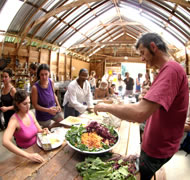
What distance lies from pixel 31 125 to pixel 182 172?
2.10m

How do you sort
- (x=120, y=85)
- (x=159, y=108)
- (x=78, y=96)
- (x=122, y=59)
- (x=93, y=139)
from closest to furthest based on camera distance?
(x=159, y=108) → (x=93, y=139) → (x=78, y=96) → (x=120, y=85) → (x=122, y=59)

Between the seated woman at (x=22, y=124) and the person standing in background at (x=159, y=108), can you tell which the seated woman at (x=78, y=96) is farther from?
the person standing in background at (x=159, y=108)

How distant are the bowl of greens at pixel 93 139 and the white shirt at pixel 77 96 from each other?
3.85 ft

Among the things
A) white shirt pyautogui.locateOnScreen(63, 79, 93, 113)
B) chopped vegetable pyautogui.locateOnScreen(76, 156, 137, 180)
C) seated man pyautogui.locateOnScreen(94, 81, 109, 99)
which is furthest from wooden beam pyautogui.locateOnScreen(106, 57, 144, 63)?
chopped vegetable pyautogui.locateOnScreen(76, 156, 137, 180)

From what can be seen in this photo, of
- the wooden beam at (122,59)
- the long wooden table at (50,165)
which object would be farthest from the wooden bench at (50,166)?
the wooden beam at (122,59)

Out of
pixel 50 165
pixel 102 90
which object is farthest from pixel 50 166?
pixel 102 90

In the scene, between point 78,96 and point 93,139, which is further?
point 78,96

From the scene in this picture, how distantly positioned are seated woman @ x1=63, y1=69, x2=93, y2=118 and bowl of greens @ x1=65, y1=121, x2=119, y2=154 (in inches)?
46.8

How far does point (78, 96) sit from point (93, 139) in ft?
5.50

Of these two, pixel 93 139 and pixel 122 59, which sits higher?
pixel 122 59

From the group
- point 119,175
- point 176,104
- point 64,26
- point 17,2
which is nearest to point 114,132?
point 119,175

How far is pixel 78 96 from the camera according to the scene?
311 centimetres

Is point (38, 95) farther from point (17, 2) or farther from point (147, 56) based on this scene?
point (17, 2)

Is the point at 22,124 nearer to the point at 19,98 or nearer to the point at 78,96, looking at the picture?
the point at 19,98
